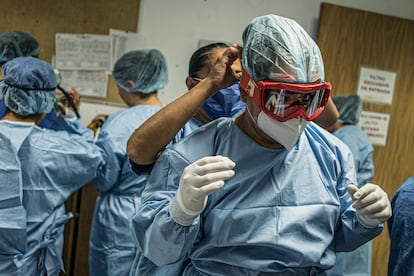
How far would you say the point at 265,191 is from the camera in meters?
1.20

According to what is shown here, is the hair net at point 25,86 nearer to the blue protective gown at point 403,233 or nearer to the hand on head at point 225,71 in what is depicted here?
the hand on head at point 225,71

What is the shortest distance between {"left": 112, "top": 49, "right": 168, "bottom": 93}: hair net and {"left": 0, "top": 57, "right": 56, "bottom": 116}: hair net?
566mm

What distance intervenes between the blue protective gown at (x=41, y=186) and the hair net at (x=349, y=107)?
5.37ft

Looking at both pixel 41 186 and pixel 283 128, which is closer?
pixel 283 128

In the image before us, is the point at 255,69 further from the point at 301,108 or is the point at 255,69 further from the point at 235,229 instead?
the point at 235,229

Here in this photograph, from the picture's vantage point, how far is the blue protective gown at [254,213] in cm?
116

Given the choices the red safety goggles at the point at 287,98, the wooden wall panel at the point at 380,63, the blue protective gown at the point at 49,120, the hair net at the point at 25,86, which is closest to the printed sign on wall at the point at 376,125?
the wooden wall panel at the point at 380,63

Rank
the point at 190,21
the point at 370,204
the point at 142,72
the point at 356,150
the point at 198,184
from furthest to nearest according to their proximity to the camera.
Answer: the point at 190,21 < the point at 356,150 < the point at 142,72 < the point at 370,204 < the point at 198,184

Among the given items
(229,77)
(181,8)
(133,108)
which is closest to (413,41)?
(181,8)

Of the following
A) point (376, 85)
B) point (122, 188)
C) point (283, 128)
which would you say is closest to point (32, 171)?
point (122, 188)

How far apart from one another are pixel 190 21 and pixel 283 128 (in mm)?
Result: 2296

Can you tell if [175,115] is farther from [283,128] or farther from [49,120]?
[49,120]

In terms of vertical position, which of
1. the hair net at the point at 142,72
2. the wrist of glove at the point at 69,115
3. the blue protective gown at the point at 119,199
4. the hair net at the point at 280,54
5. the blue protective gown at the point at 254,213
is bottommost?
the blue protective gown at the point at 119,199

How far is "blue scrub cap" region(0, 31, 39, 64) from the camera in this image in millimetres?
2496
